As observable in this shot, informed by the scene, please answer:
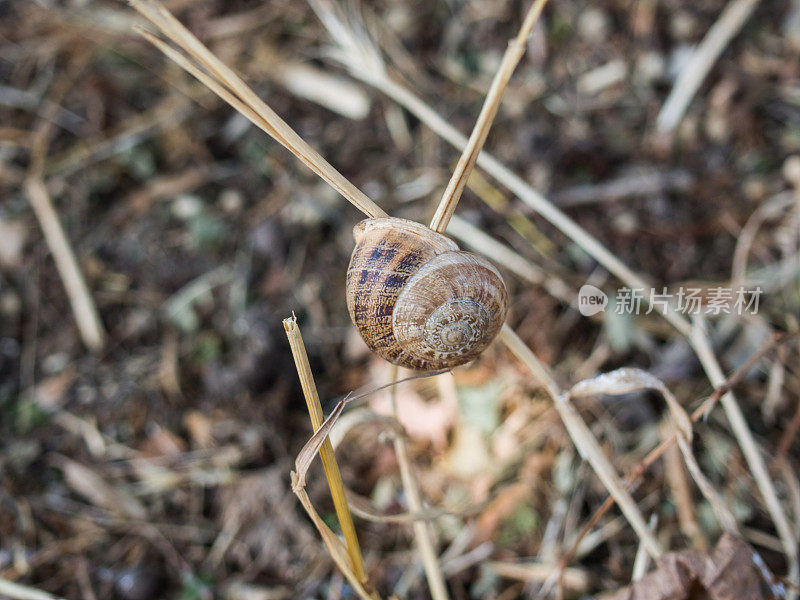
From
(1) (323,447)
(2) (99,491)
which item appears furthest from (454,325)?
(2) (99,491)

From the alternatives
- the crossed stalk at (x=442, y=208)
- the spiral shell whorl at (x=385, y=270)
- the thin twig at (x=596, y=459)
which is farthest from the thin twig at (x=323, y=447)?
the thin twig at (x=596, y=459)

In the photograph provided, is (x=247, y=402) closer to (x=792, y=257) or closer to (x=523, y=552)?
(x=523, y=552)

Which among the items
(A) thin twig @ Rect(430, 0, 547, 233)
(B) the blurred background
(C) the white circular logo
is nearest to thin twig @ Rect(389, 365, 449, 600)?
(B) the blurred background

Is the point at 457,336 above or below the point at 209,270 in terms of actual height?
above

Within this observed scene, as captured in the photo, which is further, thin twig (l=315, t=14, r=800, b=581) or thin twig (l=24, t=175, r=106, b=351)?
thin twig (l=24, t=175, r=106, b=351)

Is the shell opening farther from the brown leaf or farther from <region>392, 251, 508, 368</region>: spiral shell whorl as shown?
the brown leaf

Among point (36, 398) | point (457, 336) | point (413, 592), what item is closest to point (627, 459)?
point (413, 592)

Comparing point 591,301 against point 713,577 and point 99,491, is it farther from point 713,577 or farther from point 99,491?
point 99,491
